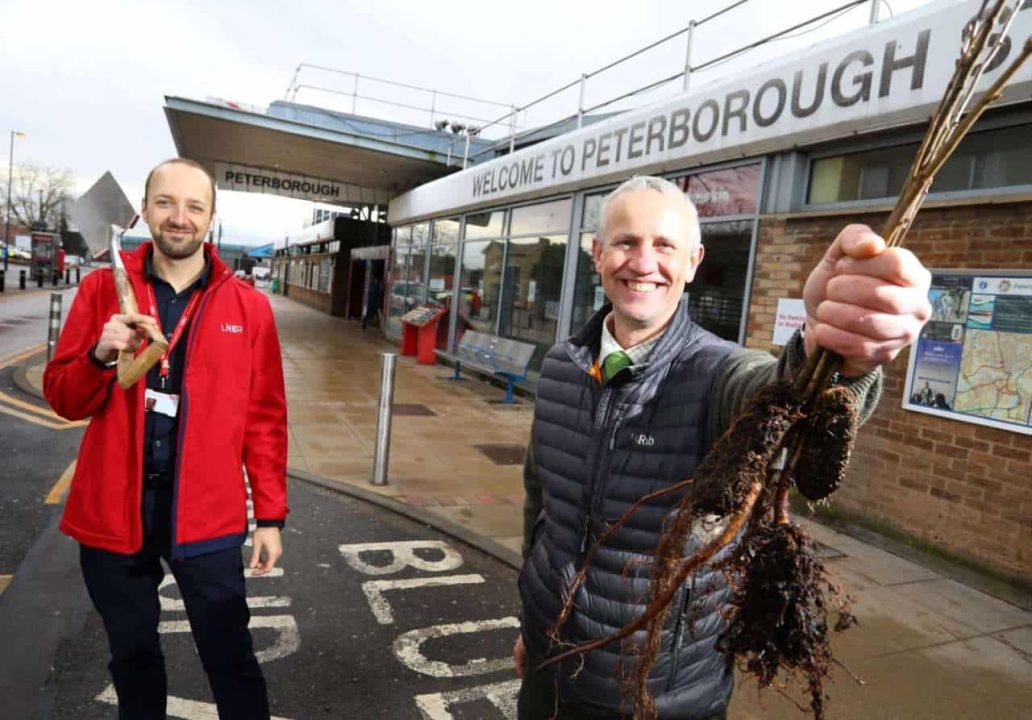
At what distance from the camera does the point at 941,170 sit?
5.50 m

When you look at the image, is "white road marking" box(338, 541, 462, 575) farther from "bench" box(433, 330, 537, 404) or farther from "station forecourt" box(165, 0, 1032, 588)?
"bench" box(433, 330, 537, 404)

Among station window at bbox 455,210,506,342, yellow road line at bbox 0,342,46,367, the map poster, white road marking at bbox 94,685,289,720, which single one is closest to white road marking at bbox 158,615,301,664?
white road marking at bbox 94,685,289,720

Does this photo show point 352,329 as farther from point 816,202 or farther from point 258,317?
point 258,317

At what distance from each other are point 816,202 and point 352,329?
17486mm

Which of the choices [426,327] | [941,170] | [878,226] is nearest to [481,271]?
[426,327]

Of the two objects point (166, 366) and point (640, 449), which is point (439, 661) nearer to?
point (166, 366)

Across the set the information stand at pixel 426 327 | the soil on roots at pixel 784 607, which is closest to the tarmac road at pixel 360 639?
the soil on roots at pixel 784 607

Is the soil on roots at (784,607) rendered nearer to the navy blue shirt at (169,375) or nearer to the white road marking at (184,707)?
the navy blue shirt at (169,375)

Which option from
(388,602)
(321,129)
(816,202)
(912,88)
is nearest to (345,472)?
(388,602)

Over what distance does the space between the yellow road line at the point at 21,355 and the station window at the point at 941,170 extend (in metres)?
11.6

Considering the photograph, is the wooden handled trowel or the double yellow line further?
the double yellow line

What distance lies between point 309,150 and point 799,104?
1265 centimetres

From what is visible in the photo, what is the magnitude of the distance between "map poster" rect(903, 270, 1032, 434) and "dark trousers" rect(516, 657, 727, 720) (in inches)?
158

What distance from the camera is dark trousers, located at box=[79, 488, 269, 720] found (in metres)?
2.20
